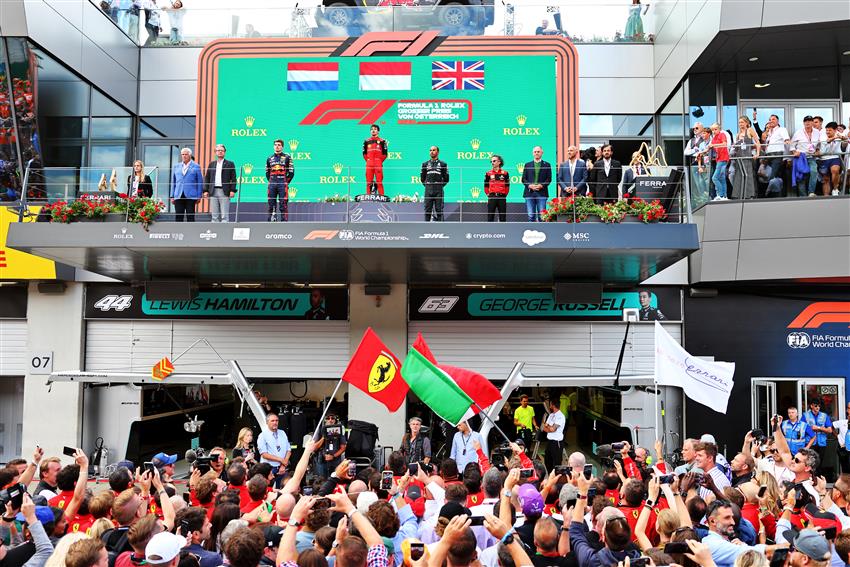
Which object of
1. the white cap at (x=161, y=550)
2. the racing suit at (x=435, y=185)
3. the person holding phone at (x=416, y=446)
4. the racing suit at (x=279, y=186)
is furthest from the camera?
the racing suit at (x=279, y=186)

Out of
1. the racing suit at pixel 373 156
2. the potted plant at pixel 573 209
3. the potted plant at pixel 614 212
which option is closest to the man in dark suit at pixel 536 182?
the potted plant at pixel 573 209

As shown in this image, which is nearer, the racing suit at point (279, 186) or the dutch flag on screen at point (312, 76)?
the racing suit at point (279, 186)

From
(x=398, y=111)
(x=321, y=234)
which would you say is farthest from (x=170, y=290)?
(x=398, y=111)

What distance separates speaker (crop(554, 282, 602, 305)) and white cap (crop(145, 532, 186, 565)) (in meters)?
13.2

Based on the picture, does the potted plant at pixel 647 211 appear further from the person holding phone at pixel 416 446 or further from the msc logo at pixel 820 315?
the msc logo at pixel 820 315

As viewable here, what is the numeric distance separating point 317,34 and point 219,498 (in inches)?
556

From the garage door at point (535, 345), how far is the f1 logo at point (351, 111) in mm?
5355

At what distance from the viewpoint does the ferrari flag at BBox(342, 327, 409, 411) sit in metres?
10.7

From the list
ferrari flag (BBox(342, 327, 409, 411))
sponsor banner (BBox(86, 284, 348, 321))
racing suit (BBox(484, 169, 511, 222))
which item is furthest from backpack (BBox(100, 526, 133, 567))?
sponsor banner (BBox(86, 284, 348, 321))

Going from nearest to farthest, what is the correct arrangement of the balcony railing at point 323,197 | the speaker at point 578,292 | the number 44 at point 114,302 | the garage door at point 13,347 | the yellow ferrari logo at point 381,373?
the yellow ferrari logo at point 381,373 → the balcony railing at point 323,197 → the speaker at point 578,292 → the garage door at point 13,347 → the number 44 at point 114,302

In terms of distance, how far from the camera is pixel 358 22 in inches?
698

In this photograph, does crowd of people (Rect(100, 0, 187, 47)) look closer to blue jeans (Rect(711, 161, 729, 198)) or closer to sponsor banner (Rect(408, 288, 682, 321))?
sponsor banner (Rect(408, 288, 682, 321))

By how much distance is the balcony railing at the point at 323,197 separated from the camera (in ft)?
45.4

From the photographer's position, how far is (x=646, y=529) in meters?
6.10
